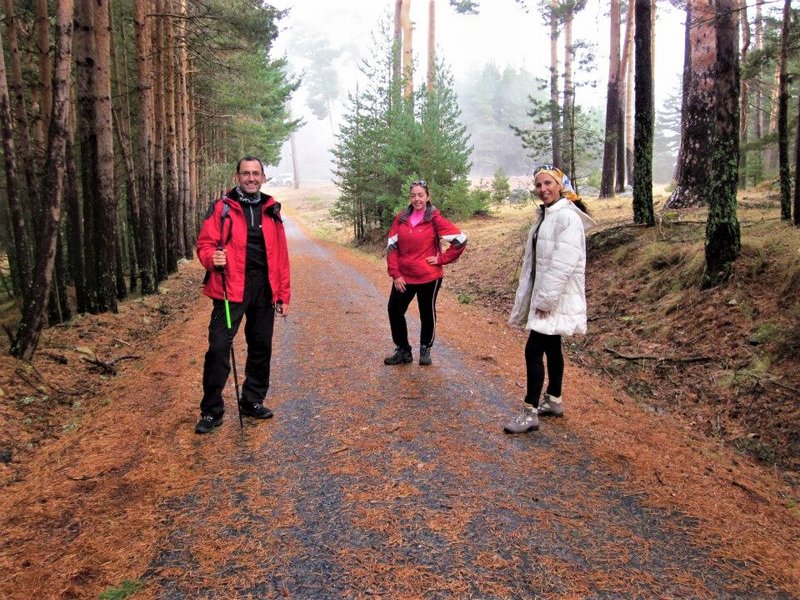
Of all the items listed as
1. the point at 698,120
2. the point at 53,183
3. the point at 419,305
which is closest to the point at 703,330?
the point at 419,305

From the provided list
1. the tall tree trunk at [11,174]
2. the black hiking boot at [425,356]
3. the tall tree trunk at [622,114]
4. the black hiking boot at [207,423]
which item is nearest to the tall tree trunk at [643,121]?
the black hiking boot at [425,356]

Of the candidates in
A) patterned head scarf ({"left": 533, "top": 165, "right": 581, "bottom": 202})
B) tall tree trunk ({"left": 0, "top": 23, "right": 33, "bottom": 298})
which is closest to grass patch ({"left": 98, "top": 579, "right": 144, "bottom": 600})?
patterned head scarf ({"left": 533, "top": 165, "right": 581, "bottom": 202})

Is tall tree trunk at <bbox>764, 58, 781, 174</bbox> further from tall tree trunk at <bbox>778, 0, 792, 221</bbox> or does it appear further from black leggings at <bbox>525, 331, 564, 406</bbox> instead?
black leggings at <bbox>525, 331, 564, 406</bbox>

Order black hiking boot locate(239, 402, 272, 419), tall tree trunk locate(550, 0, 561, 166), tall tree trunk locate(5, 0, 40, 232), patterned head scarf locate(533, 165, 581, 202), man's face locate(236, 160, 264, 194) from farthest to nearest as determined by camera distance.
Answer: tall tree trunk locate(550, 0, 561, 166)
tall tree trunk locate(5, 0, 40, 232)
black hiking boot locate(239, 402, 272, 419)
man's face locate(236, 160, 264, 194)
patterned head scarf locate(533, 165, 581, 202)

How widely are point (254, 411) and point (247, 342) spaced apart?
674mm

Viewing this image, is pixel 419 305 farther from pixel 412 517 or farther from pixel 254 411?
pixel 412 517

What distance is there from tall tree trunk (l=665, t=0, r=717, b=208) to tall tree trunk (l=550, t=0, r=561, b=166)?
18.3 ft

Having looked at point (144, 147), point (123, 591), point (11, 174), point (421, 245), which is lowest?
point (123, 591)

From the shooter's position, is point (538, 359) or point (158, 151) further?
point (158, 151)

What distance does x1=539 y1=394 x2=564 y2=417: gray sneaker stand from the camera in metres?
4.96

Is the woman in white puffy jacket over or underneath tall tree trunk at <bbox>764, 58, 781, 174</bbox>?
underneath

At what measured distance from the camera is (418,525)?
3217 millimetres

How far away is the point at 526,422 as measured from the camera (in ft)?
15.1

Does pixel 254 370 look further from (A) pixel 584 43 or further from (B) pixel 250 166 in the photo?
(A) pixel 584 43
